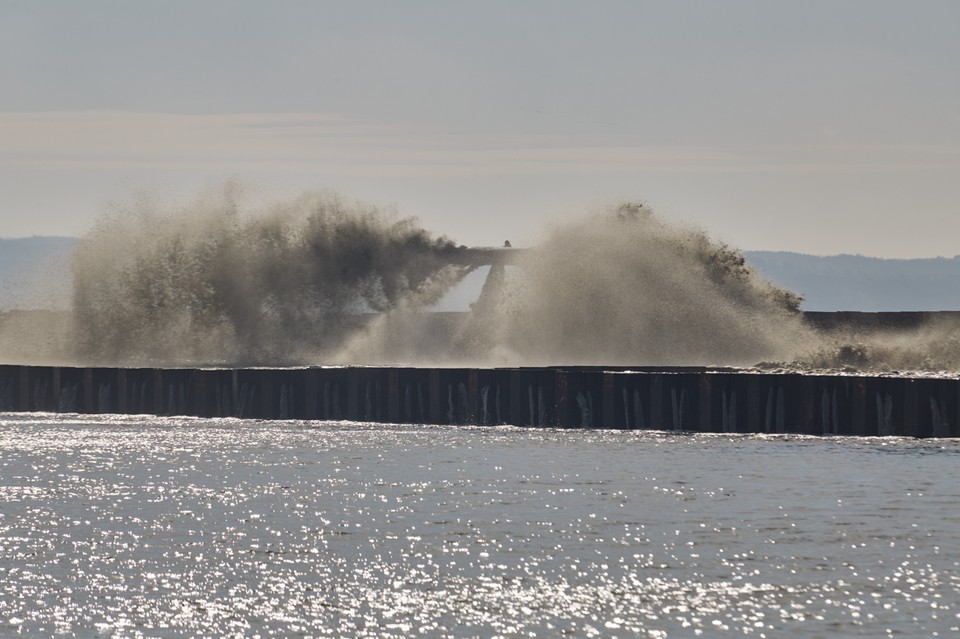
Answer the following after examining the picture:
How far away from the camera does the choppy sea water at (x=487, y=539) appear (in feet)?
54.4

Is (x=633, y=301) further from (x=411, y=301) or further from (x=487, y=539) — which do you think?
(x=487, y=539)

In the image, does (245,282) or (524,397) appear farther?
(245,282)

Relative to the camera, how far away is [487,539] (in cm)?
2147

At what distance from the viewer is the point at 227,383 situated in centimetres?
4450

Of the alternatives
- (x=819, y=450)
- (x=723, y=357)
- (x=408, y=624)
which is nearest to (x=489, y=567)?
(x=408, y=624)

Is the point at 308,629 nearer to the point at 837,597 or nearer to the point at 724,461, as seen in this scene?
the point at 837,597

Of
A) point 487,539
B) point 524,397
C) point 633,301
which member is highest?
point 633,301

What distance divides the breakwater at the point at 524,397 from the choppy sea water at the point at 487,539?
1185 millimetres

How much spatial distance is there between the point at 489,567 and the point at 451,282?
4158 cm

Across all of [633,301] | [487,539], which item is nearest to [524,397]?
[633,301]

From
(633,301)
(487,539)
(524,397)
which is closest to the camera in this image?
(487,539)

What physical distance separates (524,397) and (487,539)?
724 inches

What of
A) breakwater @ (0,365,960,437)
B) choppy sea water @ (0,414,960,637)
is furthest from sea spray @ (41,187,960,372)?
choppy sea water @ (0,414,960,637)

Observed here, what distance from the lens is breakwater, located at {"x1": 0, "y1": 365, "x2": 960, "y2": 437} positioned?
1405 inches
